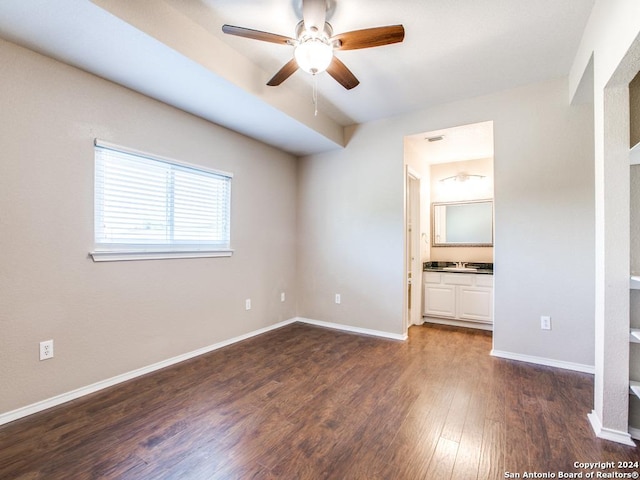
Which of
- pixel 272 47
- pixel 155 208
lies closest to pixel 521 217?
pixel 272 47

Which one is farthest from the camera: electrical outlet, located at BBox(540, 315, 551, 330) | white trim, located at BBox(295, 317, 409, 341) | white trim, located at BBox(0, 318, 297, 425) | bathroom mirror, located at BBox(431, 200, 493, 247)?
bathroom mirror, located at BBox(431, 200, 493, 247)

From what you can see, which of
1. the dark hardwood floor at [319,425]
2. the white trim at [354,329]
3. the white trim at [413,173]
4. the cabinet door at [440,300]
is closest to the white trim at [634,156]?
the dark hardwood floor at [319,425]

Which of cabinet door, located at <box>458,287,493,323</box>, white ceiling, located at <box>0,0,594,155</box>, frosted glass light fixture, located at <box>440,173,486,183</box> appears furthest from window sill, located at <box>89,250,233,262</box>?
frosted glass light fixture, located at <box>440,173,486,183</box>

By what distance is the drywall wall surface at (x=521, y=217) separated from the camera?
266 cm

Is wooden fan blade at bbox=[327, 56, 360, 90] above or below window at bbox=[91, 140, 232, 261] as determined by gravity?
above

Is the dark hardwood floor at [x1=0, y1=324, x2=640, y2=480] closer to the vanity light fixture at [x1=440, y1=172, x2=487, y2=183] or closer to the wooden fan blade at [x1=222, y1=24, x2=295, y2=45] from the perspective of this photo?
the wooden fan blade at [x1=222, y1=24, x2=295, y2=45]

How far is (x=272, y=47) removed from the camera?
235 cm

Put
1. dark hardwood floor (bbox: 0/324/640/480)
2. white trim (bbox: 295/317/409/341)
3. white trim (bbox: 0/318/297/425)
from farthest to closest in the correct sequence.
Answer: white trim (bbox: 295/317/409/341)
white trim (bbox: 0/318/297/425)
dark hardwood floor (bbox: 0/324/640/480)

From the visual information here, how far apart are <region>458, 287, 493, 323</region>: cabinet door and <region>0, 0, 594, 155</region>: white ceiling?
2.40 m

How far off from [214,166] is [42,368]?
2.13m

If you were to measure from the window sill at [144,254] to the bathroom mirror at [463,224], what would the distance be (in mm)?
3327

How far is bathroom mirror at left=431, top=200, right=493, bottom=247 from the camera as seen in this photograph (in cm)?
439

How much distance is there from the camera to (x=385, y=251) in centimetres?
362

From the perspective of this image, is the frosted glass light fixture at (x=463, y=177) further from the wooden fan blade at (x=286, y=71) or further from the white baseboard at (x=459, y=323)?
the wooden fan blade at (x=286, y=71)
